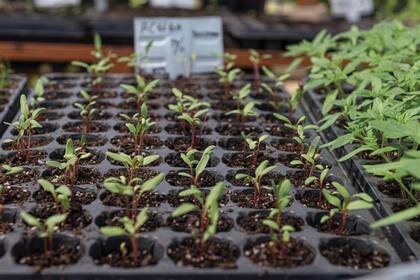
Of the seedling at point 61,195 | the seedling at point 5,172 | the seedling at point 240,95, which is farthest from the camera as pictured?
the seedling at point 240,95

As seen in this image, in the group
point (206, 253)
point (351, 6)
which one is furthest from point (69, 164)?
point (351, 6)

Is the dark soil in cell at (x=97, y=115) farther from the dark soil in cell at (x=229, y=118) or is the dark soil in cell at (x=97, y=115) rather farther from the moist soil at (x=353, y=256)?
the moist soil at (x=353, y=256)

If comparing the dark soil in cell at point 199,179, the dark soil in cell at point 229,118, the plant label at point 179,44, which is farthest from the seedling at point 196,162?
the plant label at point 179,44

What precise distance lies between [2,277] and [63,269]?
0.10m

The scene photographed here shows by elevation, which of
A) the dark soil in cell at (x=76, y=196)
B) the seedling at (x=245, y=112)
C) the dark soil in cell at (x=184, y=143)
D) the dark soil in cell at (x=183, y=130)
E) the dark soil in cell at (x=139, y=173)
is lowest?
the dark soil in cell at (x=76, y=196)

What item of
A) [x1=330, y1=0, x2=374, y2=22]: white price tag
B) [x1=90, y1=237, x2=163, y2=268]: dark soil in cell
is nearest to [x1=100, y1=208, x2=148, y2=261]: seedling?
[x1=90, y1=237, x2=163, y2=268]: dark soil in cell

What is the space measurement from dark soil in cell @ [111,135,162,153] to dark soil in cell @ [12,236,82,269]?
416mm

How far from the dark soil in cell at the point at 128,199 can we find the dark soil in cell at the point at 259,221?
7.7 inches

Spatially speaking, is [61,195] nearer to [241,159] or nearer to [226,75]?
[241,159]

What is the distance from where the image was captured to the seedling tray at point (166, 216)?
33.6 inches

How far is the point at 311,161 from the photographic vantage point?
3.73 feet

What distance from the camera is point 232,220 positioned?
40.2 inches

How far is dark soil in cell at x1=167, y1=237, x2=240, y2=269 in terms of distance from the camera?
89 cm

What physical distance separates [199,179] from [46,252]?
16.9 inches
